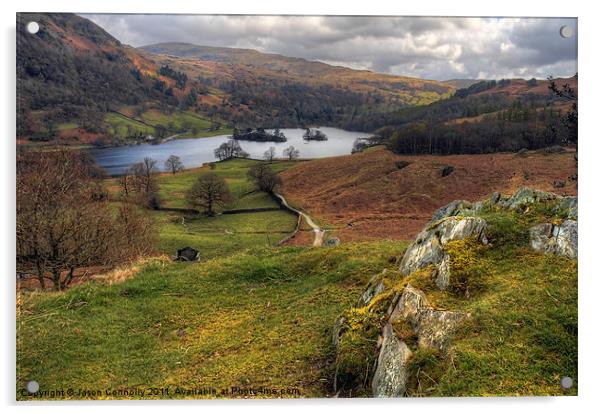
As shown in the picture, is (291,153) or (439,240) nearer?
(439,240)

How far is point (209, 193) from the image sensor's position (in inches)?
340

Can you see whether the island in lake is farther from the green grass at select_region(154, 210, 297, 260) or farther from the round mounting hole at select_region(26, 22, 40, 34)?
the round mounting hole at select_region(26, 22, 40, 34)

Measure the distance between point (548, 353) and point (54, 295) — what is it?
27.0 ft

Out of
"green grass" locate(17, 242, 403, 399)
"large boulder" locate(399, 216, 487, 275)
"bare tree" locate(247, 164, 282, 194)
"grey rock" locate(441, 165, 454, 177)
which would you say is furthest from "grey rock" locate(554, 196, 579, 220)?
"bare tree" locate(247, 164, 282, 194)

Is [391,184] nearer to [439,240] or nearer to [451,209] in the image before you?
[451,209]

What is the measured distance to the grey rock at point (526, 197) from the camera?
7.05 m

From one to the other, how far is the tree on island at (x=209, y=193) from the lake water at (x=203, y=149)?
366 mm

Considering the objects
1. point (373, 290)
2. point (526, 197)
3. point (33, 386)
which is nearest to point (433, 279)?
point (373, 290)

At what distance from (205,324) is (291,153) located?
3.67m

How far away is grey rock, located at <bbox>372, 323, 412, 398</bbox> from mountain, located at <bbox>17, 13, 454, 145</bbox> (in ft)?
16.9

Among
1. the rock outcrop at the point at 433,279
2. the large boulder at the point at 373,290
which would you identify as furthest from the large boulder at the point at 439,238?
the large boulder at the point at 373,290

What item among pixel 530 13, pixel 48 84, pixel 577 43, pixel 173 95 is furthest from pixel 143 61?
pixel 577 43

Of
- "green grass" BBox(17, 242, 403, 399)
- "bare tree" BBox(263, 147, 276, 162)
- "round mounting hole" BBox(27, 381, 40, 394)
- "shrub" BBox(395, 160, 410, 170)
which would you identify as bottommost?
"round mounting hole" BBox(27, 381, 40, 394)

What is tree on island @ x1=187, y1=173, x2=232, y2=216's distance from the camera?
335 inches
